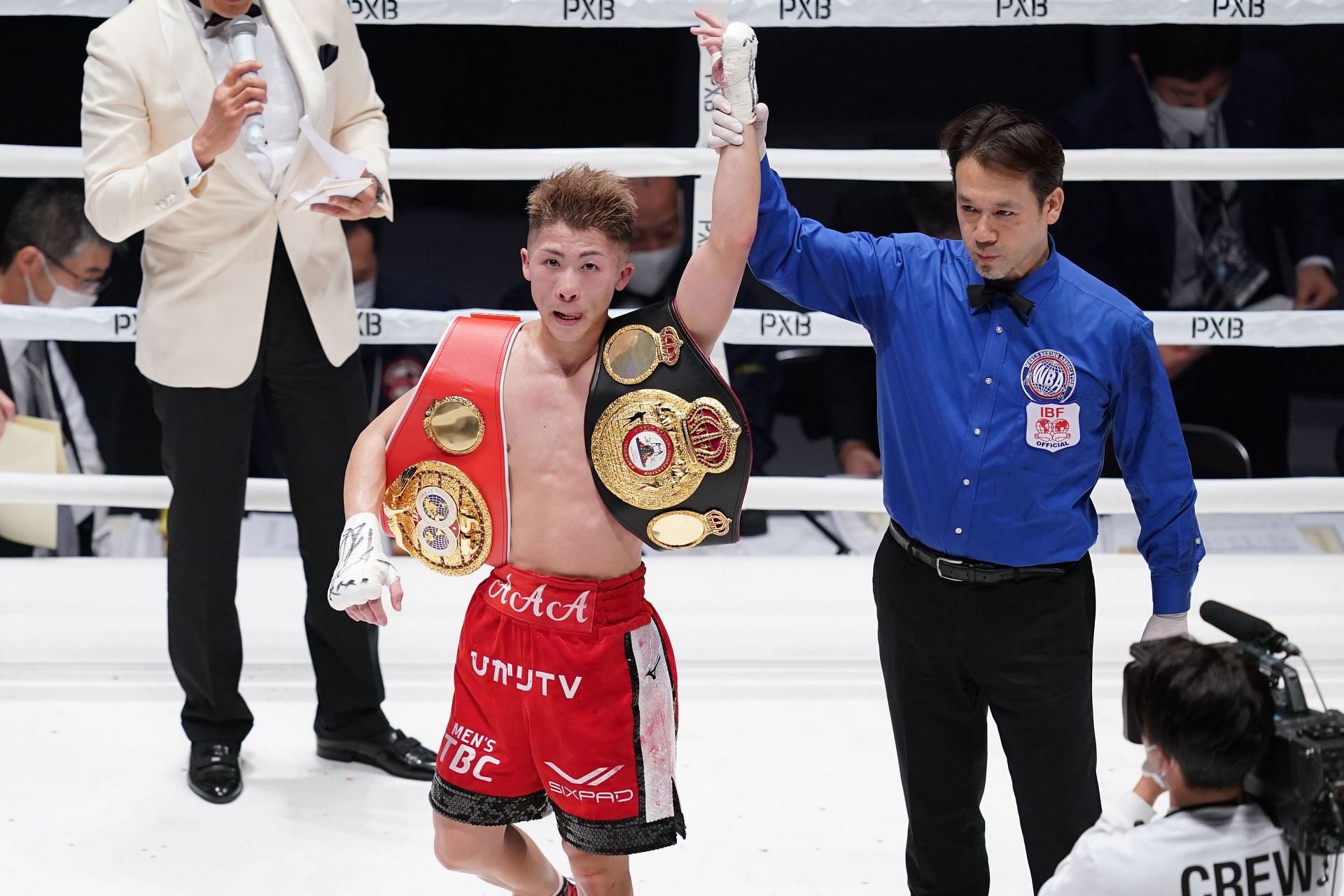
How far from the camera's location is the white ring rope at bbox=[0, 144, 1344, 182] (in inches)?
127

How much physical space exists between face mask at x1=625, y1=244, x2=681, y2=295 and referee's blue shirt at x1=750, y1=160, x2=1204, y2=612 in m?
2.08

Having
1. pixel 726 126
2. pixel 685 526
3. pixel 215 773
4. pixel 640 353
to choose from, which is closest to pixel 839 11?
pixel 726 126

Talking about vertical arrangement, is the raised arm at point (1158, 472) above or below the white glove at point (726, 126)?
below

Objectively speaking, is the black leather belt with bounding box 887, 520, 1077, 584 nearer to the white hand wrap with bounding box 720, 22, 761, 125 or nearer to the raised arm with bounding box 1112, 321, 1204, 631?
the raised arm with bounding box 1112, 321, 1204, 631

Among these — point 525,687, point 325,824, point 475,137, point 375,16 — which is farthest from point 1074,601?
point 475,137

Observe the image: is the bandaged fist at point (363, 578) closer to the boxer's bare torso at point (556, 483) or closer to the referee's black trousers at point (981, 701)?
the boxer's bare torso at point (556, 483)

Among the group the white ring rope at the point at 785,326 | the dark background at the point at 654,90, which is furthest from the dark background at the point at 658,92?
the white ring rope at the point at 785,326

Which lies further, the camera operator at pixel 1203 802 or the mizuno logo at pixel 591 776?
the mizuno logo at pixel 591 776

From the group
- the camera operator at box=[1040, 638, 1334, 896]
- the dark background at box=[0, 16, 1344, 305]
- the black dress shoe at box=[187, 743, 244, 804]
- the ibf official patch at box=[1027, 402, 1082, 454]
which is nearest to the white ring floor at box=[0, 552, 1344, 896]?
the black dress shoe at box=[187, 743, 244, 804]

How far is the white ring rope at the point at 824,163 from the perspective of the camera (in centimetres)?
321

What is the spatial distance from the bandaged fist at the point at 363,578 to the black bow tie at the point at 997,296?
82 cm

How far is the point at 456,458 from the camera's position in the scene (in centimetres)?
202

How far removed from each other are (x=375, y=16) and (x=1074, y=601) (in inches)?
80.5

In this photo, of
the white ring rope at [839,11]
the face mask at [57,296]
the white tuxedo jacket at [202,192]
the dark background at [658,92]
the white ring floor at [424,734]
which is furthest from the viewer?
the dark background at [658,92]
